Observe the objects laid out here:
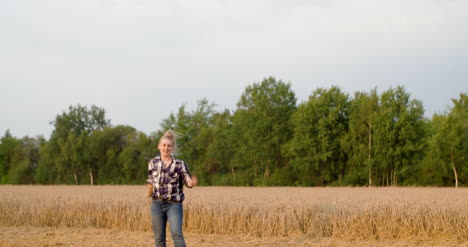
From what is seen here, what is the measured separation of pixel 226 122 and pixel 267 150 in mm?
9145

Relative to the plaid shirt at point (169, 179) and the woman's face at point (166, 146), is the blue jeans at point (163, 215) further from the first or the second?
the woman's face at point (166, 146)

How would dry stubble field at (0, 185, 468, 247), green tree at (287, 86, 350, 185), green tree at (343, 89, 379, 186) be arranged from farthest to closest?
green tree at (287, 86, 350, 185), green tree at (343, 89, 379, 186), dry stubble field at (0, 185, 468, 247)

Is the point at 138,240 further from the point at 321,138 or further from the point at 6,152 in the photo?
the point at 6,152

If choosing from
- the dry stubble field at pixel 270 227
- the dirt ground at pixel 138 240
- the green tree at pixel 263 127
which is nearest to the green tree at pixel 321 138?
the green tree at pixel 263 127

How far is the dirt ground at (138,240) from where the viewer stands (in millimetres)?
10539

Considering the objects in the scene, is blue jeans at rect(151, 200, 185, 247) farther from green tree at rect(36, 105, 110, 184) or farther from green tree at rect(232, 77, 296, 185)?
green tree at rect(36, 105, 110, 184)

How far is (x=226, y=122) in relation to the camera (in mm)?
56344

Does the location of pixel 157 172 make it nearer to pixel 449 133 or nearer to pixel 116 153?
pixel 449 133

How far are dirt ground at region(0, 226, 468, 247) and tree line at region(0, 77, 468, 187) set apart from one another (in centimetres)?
3175

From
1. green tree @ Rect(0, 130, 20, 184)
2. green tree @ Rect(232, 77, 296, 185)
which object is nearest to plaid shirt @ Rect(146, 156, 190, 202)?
green tree @ Rect(232, 77, 296, 185)

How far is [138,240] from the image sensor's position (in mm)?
11398

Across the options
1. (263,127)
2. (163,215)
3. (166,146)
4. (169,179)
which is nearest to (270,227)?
(163,215)

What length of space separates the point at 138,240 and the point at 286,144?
36044 millimetres

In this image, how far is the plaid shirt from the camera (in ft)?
21.3
